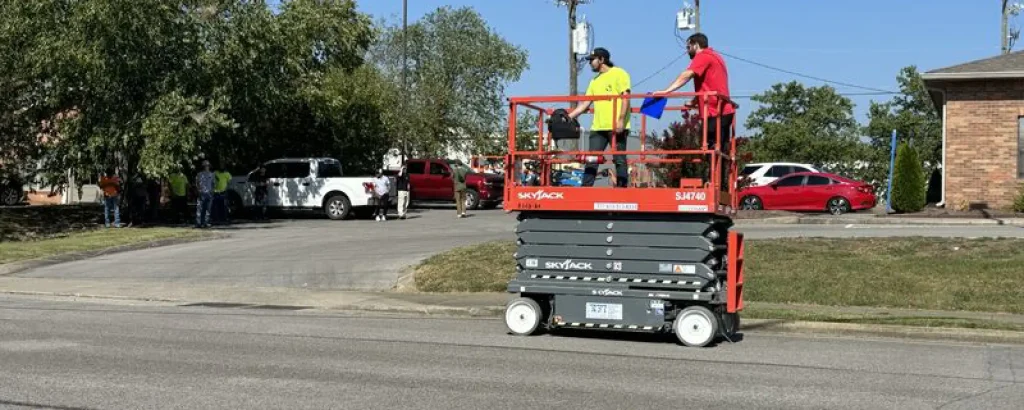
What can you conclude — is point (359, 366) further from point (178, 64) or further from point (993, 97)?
point (993, 97)

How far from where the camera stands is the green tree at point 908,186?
28312 millimetres

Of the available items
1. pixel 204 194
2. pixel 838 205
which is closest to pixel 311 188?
pixel 204 194

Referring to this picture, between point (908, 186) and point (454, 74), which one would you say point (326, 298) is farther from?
point (454, 74)

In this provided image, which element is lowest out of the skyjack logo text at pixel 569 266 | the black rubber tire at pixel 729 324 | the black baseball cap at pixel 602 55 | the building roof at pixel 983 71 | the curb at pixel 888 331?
the curb at pixel 888 331

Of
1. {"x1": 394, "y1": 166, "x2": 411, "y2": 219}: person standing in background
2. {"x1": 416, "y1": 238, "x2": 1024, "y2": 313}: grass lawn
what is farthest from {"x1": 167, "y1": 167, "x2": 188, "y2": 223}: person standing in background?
{"x1": 416, "y1": 238, "x2": 1024, "y2": 313}: grass lawn

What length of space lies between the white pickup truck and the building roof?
51.3 feet

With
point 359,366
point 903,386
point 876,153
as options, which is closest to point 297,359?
point 359,366

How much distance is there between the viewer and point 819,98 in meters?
78.1

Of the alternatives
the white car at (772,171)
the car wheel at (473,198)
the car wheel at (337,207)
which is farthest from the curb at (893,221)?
the car wheel at (473,198)

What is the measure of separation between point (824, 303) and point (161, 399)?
373 inches

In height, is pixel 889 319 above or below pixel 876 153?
below

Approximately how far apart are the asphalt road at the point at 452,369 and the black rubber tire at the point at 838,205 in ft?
70.2

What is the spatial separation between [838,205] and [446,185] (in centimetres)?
1341

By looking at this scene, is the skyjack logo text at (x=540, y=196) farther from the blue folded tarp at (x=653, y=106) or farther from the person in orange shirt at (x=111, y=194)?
the person in orange shirt at (x=111, y=194)
